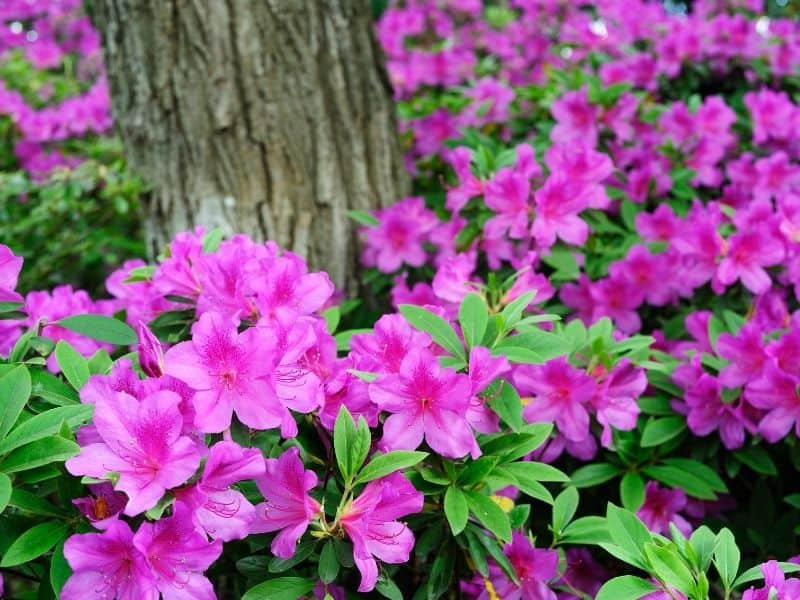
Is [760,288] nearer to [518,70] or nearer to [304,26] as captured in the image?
[304,26]

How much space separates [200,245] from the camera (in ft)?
4.48

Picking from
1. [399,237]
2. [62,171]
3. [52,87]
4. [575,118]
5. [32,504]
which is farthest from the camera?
[52,87]

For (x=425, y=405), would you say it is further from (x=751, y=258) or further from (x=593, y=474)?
(x=751, y=258)

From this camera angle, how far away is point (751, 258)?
1.66m

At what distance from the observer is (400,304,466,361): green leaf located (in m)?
1.16

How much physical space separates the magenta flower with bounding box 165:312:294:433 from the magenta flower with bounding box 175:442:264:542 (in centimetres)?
6

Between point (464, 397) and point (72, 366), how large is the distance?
1.78 feet

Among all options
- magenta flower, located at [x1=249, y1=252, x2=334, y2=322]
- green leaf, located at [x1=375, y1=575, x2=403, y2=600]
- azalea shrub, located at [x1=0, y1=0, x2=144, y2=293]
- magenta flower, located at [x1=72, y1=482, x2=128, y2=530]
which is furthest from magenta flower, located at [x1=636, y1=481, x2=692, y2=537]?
azalea shrub, located at [x1=0, y1=0, x2=144, y2=293]

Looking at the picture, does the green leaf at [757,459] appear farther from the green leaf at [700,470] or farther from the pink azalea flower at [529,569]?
the pink azalea flower at [529,569]

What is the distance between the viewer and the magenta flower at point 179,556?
88cm

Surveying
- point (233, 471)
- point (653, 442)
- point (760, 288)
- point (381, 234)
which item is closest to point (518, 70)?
point (381, 234)

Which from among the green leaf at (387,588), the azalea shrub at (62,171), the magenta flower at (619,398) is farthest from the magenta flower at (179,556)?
the azalea shrub at (62,171)

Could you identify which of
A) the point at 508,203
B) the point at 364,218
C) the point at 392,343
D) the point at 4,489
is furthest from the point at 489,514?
the point at 364,218

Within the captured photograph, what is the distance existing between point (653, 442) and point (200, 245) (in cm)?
87
